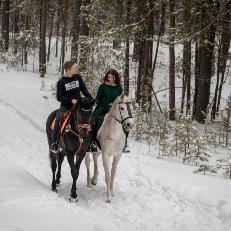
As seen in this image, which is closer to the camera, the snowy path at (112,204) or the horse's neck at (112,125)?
the snowy path at (112,204)

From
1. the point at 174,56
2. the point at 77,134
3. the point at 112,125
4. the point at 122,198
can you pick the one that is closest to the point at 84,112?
the point at 77,134

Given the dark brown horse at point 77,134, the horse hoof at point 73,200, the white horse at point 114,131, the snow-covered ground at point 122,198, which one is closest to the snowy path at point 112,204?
the snow-covered ground at point 122,198

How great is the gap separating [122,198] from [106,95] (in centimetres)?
238

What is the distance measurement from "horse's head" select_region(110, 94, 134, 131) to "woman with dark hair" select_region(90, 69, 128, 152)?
81 cm

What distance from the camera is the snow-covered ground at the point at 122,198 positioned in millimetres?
7598

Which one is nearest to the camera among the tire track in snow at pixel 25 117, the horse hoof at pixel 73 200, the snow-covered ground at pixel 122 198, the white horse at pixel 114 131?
the snow-covered ground at pixel 122 198

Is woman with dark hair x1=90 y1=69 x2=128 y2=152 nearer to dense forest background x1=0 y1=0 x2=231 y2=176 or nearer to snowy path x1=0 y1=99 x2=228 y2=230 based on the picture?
snowy path x1=0 y1=99 x2=228 y2=230

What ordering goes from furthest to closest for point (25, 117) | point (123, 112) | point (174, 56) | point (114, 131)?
point (174, 56) → point (25, 117) → point (114, 131) → point (123, 112)

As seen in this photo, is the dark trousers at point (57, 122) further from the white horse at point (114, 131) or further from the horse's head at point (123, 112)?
the horse's head at point (123, 112)

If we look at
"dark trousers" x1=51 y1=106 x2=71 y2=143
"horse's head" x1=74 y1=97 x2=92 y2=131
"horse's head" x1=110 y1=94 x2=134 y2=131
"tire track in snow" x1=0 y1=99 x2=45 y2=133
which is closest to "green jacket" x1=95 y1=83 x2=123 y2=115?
"horse's head" x1=110 y1=94 x2=134 y2=131

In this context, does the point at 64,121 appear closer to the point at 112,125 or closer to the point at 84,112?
the point at 84,112

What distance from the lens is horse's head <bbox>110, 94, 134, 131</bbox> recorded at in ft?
29.6

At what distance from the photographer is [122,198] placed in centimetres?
1017

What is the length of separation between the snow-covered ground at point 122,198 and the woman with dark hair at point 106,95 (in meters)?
1.47
